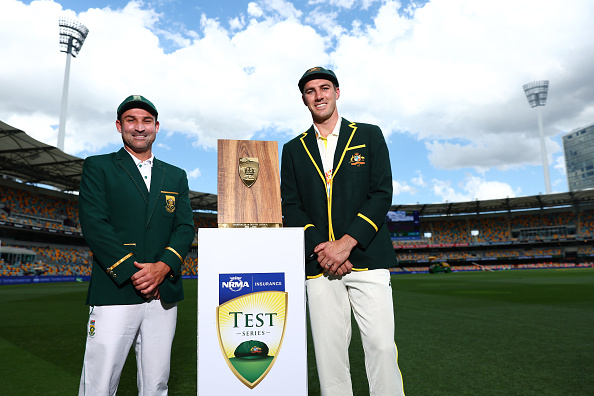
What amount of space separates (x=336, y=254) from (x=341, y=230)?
9.0 inches

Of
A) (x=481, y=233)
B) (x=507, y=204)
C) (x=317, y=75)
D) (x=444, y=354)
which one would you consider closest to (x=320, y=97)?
(x=317, y=75)

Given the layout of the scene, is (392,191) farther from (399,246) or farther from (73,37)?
(73,37)

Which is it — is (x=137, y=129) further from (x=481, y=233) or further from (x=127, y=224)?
(x=481, y=233)

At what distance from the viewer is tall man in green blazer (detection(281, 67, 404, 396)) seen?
216cm

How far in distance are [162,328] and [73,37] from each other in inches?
2210

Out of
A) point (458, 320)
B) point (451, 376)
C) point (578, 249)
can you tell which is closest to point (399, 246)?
point (578, 249)

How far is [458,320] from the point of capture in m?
7.25

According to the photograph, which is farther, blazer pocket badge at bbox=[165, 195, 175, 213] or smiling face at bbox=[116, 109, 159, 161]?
blazer pocket badge at bbox=[165, 195, 175, 213]

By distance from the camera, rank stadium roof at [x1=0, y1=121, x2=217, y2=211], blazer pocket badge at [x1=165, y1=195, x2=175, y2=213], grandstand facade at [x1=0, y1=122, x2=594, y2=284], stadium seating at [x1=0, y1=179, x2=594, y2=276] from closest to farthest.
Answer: blazer pocket badge at [x1=165, y1=195, x2=175, y2=213] → stadium roof at [x1=0, y1=121, x2=217, y2=211] → grandstand facade at [x1=0, y1=122, x2=594, y2=284] → stadium seating at [x1=0, y1=179, x2=594, y2=276]

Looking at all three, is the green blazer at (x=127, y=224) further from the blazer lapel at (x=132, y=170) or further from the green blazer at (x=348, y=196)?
the green blazer at (x=348, y=196)

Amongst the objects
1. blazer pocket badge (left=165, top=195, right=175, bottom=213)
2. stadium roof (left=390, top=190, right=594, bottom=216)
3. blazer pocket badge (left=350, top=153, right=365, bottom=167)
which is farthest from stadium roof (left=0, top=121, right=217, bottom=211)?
stadium roof (left=390, top=190, right=594, bottom=216)

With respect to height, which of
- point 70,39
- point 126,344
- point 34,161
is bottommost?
point 126,344

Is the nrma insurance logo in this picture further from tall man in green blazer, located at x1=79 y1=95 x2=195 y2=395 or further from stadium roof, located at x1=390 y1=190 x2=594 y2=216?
stadium roof, located at x1=390 y1=190 x2=594 y2=216

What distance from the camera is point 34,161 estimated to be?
26688 millimetres
